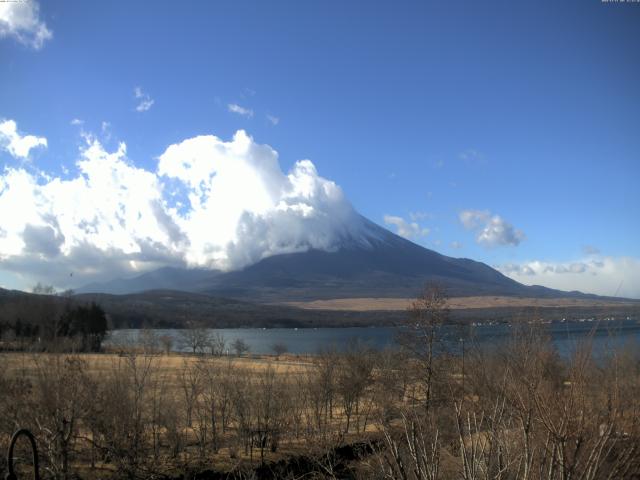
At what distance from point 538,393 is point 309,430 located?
2066 cm

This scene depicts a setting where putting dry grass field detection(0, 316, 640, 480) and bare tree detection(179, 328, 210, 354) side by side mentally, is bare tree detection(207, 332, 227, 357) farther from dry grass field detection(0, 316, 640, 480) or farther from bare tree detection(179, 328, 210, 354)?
dry grass field detection(0, 316, 640, 480)

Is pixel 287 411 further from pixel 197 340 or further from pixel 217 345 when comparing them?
pixel 197 340

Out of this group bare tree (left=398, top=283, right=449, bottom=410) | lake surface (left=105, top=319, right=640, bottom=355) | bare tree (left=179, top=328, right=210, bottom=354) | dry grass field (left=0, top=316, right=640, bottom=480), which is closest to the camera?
lake surface (left=105, top=319, right=640, bottom=355)

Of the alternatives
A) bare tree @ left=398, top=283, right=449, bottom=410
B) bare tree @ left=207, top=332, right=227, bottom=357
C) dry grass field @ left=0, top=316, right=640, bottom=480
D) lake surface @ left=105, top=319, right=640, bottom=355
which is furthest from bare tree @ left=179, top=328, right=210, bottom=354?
bare tree @ left=398, top=283, right=449, bottom=410

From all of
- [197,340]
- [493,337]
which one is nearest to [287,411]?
[493,337]

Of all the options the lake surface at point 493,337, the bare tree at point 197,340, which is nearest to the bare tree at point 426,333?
the lake surface at point 493,337

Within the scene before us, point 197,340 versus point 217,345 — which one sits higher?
point 217,345

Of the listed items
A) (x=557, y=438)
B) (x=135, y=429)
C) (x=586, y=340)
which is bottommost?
(x=135, y=429)

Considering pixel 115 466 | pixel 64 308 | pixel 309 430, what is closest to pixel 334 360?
pixel 309 430

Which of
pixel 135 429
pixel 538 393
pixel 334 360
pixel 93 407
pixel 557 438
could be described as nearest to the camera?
pixel 557 438

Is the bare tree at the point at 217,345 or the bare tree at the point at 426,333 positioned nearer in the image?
the bare tree at the point at 426,333

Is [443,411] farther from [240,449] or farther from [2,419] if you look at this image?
[2,419]

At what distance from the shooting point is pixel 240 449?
23156 mm

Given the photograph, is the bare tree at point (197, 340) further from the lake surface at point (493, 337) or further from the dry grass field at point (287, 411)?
the dry grass field at point (287, 411)
